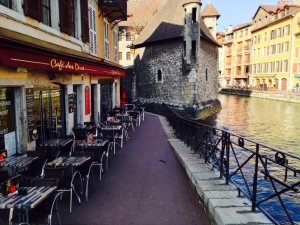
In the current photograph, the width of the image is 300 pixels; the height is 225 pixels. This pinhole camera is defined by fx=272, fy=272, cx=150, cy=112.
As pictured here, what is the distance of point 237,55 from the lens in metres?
58.7

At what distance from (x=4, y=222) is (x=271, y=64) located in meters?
46.7

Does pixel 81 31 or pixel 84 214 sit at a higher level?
pixel 81 31

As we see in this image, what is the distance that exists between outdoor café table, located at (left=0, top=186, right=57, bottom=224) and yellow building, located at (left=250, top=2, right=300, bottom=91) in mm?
40852

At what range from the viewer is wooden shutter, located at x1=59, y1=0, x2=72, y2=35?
765 cm

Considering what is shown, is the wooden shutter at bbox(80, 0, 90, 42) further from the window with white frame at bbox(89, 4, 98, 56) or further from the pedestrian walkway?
the pedestrian walkway

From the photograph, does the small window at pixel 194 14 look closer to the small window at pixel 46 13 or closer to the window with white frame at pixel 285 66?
the small window at pixel 46 13

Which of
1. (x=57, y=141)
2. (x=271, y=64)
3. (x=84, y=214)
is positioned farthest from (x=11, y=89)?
(x=271, y=64)

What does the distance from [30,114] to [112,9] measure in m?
8.28

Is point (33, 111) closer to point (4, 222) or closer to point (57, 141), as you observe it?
point (57, 141)

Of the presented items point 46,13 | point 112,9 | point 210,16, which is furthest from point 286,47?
point 46,13

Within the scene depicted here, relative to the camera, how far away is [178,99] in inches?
884

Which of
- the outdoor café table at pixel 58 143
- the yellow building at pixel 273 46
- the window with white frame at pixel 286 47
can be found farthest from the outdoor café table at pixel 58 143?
the window with white frame at pixel 286 47

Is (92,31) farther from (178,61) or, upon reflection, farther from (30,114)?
(178,61)

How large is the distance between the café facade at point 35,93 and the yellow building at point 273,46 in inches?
1469
